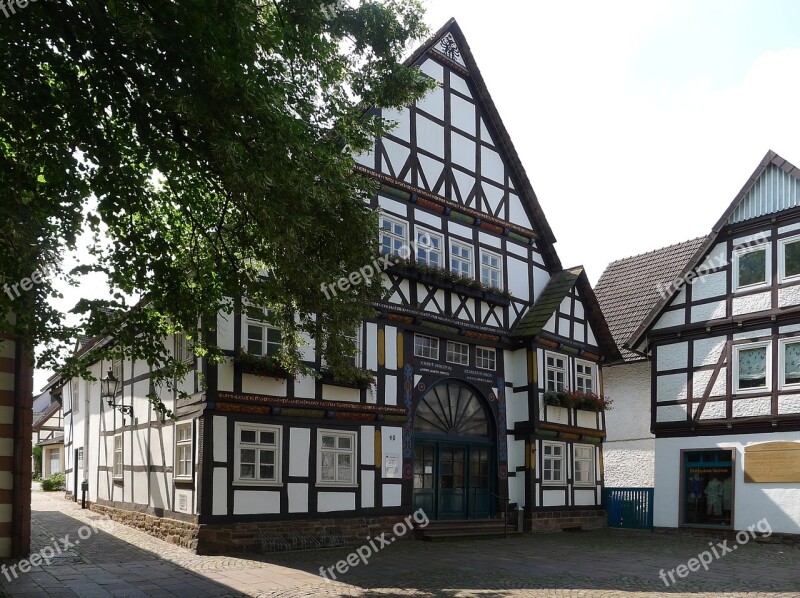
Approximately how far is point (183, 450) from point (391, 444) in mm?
4566

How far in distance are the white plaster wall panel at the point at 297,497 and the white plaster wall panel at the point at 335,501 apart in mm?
347

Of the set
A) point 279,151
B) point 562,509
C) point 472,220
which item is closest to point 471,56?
point 472,220

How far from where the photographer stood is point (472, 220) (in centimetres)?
2097

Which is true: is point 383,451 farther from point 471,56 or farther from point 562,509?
point 471,56

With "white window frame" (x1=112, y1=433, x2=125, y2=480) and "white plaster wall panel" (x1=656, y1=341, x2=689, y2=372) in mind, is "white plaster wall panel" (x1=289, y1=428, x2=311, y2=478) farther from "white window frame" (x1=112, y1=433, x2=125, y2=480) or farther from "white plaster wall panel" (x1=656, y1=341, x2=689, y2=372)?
"white plaster wall panel" (x1=656, y1=341, x2=689, y2=372)

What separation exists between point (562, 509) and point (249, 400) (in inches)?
403

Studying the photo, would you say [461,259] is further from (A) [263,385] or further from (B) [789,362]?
(B) [789,362]

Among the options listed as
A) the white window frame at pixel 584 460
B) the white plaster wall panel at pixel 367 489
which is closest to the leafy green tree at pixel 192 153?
the white plaster wall panel at pixel 367 489

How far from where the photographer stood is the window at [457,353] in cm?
1994

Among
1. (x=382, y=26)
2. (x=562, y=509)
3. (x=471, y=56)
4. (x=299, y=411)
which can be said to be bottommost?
(x=562, y=509)

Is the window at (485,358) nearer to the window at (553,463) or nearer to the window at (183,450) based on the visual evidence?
the window at (553,463)

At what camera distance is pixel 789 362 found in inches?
781

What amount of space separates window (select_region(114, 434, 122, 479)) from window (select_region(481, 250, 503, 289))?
10.1m

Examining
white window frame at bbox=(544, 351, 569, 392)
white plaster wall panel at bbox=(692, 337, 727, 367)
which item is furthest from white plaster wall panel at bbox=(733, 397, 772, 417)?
white window frame at bbox=(544, 351, 569, 392)
